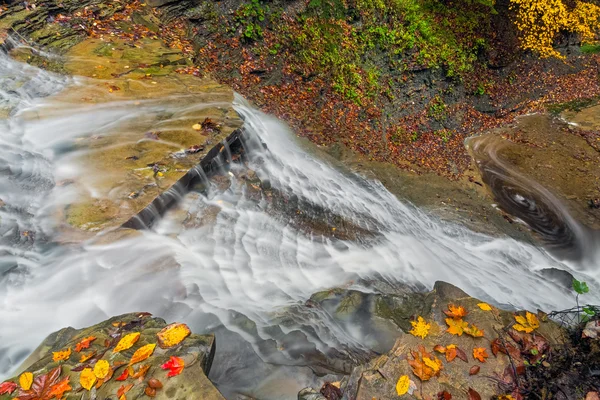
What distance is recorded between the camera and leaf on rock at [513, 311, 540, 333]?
304cm

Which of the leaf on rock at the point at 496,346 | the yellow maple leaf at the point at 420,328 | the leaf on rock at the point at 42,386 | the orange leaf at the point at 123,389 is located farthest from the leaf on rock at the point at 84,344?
the leaf on rock at the point at 496,346

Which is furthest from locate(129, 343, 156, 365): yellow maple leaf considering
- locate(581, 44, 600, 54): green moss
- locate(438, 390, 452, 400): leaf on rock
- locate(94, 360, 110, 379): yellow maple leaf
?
locate(581, 44, 600, 54): green moss

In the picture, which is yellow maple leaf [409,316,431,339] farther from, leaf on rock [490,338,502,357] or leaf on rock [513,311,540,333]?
leaf on rock [513,311,540,333]

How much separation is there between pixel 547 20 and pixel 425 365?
13497mm

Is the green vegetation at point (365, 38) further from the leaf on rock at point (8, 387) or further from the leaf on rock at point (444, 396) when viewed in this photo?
the leaf on rock at point (8, 387)

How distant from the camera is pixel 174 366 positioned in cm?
238

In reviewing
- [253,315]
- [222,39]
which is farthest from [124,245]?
[222,39]

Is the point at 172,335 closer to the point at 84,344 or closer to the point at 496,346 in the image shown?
the point at 84,344

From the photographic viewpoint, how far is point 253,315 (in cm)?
357

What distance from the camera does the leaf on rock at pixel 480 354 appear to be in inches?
110

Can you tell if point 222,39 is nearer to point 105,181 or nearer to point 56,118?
point 56,118

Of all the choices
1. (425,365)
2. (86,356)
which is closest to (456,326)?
(425,365)

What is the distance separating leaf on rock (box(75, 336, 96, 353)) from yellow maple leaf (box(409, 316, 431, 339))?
268 cm

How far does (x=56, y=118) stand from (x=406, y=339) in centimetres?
583
